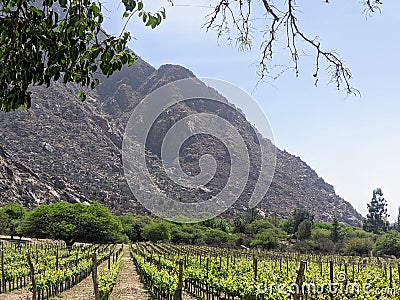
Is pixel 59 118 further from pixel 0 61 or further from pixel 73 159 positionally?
pixel 0 61

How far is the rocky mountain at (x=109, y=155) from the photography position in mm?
78312

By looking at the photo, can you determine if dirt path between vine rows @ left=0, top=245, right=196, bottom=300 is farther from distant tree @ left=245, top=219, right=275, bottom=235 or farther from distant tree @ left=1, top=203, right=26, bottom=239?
distant tree @ left=245, top=219, right=275, bottom=235

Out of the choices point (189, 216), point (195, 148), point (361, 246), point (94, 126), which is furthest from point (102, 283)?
point (195, 148)

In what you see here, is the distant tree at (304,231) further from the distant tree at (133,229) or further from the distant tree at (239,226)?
the distant tree at (133,229)

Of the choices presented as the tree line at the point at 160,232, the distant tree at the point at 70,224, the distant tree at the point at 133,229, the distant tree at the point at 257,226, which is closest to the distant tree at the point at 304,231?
the tree line at the point at 160,232

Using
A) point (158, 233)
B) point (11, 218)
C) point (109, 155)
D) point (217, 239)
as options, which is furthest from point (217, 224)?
point (11, 218)

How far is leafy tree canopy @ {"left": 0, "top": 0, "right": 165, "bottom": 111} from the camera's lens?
2.75 meters

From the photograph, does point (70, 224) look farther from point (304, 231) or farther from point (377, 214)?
point (377, 214)

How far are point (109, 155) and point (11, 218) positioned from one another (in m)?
41.0

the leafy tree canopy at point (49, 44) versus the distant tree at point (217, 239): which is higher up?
the leafy tree canopy at point (49, 44)

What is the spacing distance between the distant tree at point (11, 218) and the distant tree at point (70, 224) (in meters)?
4.37

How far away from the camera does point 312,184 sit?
137500 millimetres

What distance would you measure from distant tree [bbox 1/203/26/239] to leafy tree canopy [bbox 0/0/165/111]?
51.3 meters

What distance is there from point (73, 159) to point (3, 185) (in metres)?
18.0
